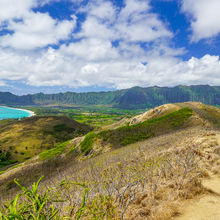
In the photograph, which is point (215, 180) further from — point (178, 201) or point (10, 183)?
point (10, 183)

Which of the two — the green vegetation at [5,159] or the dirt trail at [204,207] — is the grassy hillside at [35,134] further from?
the dirt trail at [204,207]

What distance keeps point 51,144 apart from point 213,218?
133m

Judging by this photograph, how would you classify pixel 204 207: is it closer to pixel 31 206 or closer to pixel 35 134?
pixel 31 206

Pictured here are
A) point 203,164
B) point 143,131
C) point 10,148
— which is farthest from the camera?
point 10,148

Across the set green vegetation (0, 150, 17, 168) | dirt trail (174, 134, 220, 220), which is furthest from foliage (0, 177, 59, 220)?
green vegetation (0, 150, 17, 168)

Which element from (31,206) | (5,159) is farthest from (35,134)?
(31,206)

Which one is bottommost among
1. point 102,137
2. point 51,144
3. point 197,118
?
point 51,144

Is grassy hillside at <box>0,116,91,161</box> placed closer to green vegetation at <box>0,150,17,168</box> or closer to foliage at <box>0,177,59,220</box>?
green vegetation at <box>0,150,17,168</box>

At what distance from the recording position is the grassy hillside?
112 m

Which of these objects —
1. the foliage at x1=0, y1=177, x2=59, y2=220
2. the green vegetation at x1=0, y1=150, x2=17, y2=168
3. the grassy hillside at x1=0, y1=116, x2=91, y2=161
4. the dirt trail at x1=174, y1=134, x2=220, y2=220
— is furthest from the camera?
the grassy hillside at x1=0, y1=116, x2=91, y2=161

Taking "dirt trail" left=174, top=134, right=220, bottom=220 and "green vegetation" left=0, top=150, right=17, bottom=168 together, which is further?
"green vegetation" left=0, top=150, right=17, bottom=168

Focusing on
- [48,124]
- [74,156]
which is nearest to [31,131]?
[48,124]

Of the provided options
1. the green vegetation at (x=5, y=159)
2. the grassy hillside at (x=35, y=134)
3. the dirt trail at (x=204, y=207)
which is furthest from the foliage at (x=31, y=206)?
the grassy hillside at (x=35, y=134)

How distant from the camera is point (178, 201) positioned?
20.7ft
